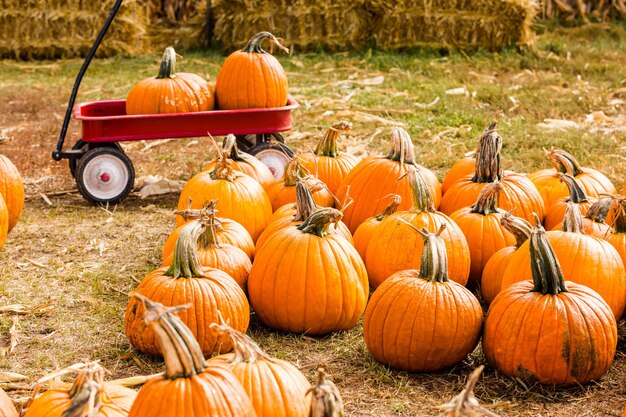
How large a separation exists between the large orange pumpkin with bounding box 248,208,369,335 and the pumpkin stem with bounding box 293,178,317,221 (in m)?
0.18

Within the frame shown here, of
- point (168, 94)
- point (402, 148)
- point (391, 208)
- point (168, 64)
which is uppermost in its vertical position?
point (168, 64)

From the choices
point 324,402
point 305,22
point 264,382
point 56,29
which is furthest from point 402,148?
point 56,29

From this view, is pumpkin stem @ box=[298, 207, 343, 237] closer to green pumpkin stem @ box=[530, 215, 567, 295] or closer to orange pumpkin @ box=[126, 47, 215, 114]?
green pumpkin stem @ box=[530, 215, 567, 295]

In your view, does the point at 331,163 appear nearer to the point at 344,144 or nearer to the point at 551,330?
the point at 551,330

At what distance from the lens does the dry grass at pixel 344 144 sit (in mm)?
3543

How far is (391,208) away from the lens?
4.48 m

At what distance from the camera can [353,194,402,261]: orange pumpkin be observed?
4465 mm

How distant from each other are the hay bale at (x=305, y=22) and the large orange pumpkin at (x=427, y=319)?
824cm

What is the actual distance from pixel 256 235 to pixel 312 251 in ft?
3.45

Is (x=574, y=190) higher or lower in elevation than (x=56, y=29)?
lower


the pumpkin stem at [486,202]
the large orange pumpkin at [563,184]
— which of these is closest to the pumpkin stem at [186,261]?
the pumpkin stem at [486,202]

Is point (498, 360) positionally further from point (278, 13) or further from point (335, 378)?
point (278, 13)

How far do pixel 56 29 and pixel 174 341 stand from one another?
1006 cm

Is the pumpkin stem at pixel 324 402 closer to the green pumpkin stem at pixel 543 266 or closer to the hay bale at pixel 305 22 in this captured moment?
the green pumpkin stem at pixel 543 266
